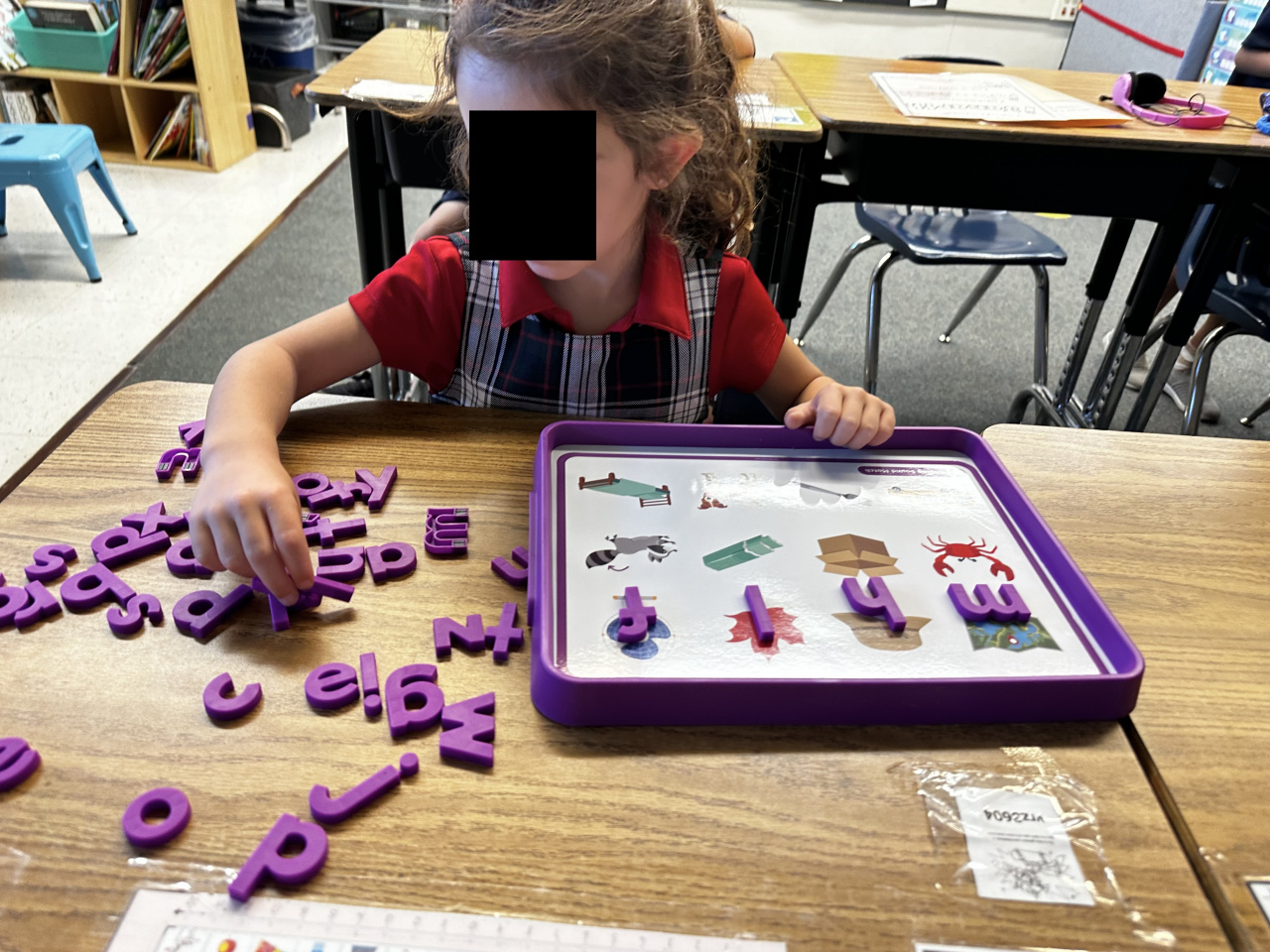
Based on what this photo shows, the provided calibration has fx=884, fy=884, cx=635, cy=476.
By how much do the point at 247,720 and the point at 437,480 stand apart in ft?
0.79

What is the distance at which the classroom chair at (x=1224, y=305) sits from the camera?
63.3 inches

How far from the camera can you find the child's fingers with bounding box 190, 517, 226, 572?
53 cm

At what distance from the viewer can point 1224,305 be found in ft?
5.47

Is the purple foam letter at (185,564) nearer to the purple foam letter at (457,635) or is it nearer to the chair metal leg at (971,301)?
the purple foam letter at (457,635)

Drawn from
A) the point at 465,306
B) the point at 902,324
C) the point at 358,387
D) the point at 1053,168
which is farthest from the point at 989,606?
the point at 902,324

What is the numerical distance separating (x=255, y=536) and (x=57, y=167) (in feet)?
7.49

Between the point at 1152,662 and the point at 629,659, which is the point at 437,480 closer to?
the point at 629,659

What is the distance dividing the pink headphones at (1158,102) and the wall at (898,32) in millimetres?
3015

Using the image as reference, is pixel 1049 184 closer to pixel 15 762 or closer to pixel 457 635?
pixel 457 635

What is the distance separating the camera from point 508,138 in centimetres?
52

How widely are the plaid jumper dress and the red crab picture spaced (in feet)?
1.03

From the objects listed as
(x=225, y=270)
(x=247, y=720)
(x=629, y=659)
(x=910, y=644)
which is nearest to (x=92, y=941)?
(x=247, y=720)

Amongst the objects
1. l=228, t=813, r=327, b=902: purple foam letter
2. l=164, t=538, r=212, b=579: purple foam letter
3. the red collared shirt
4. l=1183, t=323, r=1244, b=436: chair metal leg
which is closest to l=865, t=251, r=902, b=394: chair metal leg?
l=1183, t=323, r=1244, b=436: chair metal leg

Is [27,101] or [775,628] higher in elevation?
[775,628]
